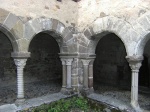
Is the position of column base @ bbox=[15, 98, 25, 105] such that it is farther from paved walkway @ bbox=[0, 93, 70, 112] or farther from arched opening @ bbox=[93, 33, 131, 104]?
arched opening @ bbox=[93, 33, 131, 104]

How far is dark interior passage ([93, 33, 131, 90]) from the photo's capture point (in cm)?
679

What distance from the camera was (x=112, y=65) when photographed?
7141 millimetres

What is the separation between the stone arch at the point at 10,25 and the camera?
3855 millimetres

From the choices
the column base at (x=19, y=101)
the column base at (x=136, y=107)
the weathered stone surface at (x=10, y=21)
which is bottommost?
the column base at (x=136, y=107)

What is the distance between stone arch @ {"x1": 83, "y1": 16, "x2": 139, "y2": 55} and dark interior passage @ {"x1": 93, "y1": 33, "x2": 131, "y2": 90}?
2029 millimetres

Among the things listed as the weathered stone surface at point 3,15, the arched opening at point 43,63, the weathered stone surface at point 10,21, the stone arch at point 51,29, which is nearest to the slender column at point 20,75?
the stone arch at point 51,29

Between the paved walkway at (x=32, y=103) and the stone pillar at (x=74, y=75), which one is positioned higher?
the stone pillar at (x=74, y=75)

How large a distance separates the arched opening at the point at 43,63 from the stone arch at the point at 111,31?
289 cm

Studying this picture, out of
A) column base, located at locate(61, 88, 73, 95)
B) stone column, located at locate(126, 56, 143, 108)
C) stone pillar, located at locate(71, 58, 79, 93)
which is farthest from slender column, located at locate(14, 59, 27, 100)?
stone column, located at locate(126, 56, 143, 108)

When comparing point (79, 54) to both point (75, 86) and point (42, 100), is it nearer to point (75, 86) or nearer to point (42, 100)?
point (75, 86)

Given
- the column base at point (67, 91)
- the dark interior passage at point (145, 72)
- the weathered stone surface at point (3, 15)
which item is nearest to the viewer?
the weathered stone surface at point (3, 15)

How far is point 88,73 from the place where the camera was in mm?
5336

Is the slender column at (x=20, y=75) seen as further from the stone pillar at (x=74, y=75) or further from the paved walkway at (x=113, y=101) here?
the paved walkway at (x=113, y=101)

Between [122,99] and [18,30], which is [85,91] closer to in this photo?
[122,99]
